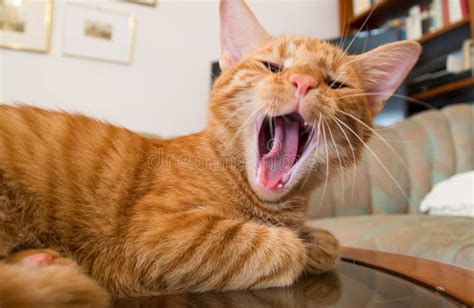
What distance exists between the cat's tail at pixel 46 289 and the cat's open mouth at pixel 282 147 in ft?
1.48

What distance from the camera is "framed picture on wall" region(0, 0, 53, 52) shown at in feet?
7.39

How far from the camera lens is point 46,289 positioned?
49 cm

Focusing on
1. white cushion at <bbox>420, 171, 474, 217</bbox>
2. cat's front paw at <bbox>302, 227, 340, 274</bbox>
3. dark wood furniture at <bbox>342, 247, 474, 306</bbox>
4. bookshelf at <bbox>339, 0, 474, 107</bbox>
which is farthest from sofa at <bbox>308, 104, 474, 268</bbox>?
cat's front paw at <bbox>302, 227, 340, 274</bbox>

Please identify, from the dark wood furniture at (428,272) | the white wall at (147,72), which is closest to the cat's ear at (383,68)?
the dark wood furniture at (428,272)

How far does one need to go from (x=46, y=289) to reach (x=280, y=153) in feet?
1.86

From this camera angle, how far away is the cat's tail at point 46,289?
475 mm

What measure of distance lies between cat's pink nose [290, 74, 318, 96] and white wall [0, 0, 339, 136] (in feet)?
5.72

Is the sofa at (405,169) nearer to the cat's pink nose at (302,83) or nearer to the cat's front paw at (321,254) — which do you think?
the cat's front paw at (321,254)

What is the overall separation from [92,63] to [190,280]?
6.76ft

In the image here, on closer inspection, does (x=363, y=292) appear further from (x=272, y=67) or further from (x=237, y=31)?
(x=237, y=31)

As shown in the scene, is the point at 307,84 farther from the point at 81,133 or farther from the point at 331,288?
the point at 81,133

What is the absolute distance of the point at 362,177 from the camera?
7.39 ft

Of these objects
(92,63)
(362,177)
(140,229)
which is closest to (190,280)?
(140,229)

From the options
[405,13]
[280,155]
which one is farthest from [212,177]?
[405,13]
